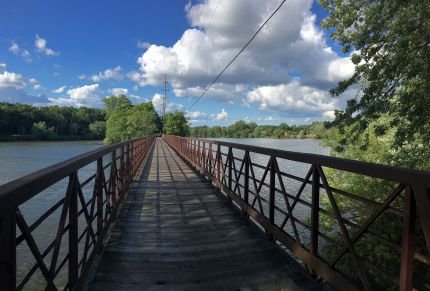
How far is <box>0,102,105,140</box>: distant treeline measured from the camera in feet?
330

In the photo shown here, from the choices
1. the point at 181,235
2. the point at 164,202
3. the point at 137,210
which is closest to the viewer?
the point at 181,235

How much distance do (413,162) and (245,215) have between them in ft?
14.7

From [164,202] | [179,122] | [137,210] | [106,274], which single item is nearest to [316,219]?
[106,274]

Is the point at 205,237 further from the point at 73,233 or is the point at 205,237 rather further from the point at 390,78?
the point at 390,78

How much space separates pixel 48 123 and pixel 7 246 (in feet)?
418

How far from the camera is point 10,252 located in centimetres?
180

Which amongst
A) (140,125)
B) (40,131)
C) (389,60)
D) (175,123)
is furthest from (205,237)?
(40,131)

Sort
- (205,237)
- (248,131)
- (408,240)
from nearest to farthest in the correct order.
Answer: (408,240) < (205,237) < (248,131)

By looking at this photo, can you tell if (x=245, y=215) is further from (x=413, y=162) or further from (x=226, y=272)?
(x=413, y=162)

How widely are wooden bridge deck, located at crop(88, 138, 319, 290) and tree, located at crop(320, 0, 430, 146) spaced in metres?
3.60

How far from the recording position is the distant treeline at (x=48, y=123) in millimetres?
100625

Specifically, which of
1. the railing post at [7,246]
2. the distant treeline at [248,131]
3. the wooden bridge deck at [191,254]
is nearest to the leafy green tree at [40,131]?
the distant treeline at [248,131]

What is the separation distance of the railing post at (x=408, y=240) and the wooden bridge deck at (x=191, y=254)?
3.75 feet

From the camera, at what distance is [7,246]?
1.76 metres
